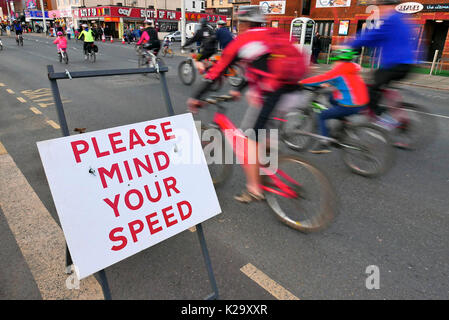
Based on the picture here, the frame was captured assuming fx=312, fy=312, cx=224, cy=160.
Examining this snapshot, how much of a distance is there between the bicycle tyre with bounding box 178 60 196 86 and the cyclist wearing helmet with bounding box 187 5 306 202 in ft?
25.7

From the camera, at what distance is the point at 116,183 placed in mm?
2008

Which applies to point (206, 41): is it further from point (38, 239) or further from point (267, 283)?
point (267, 283)

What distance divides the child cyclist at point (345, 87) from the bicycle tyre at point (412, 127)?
0.89 metres

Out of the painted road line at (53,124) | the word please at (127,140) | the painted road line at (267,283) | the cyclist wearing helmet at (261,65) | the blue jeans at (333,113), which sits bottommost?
the painted road line at (267,283)

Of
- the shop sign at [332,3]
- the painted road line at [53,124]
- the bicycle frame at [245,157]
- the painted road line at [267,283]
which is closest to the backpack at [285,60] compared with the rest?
the bicycle frame at [245,157]

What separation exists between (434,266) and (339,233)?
826 millimetres

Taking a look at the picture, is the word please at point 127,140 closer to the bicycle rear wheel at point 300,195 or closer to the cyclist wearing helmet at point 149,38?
the bicycle rear wheel at point 300,195

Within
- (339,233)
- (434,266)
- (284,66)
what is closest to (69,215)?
(284,66)

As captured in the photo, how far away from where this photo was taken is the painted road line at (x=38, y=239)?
7.96 ft

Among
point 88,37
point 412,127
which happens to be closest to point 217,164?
point 412,127

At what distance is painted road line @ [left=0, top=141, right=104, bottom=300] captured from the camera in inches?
95.5

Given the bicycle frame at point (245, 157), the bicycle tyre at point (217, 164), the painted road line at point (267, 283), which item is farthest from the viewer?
the bicycle tyre at point (217, 164)


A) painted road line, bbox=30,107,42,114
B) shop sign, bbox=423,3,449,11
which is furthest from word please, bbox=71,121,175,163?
shop sign, bbox=423,3,449,11
